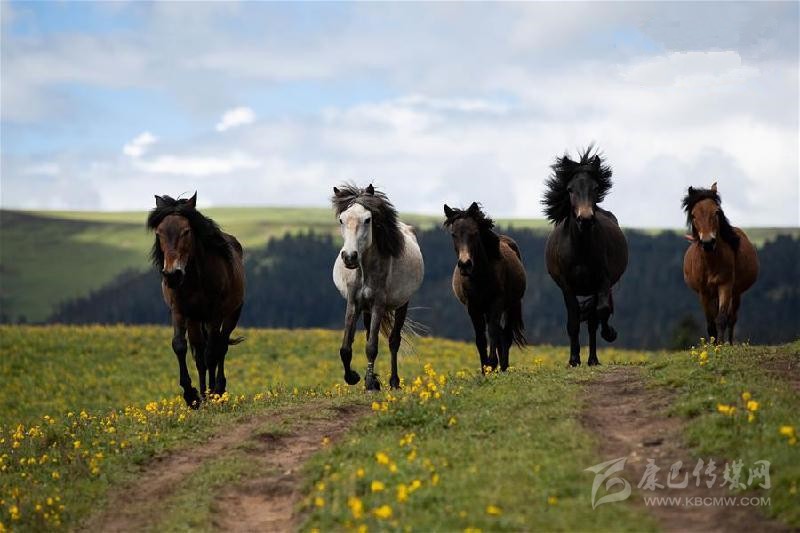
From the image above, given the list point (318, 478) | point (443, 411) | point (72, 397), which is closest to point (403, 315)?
point (443, 411)

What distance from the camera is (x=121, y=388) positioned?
143ft

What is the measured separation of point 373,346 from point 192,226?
3857 millimetres

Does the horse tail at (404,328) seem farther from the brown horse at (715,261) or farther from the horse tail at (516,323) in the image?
the brown horse at (715,261)

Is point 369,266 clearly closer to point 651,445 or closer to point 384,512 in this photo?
point 651,445

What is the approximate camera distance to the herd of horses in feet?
59.7

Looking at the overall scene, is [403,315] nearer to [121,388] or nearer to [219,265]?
[219,265]

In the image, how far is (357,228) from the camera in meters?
17.6

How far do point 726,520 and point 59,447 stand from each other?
10.5 metres

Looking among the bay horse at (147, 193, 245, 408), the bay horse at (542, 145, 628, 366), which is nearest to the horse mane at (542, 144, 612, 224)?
the bay horse at (542, 145, 628, 366)

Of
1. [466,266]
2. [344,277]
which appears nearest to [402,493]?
[466,266]

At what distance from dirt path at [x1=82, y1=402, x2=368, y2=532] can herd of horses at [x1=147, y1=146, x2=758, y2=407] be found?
7.57 feet

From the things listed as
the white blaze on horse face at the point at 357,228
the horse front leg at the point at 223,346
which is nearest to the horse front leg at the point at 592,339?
the white blaze on horse face at the point at 357,228

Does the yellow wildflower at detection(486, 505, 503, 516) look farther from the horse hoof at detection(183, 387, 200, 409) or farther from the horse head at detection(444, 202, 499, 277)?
the horse hoof at detection(183, 387, 200, 409)

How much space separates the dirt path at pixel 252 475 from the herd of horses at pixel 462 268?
231 centimetres
